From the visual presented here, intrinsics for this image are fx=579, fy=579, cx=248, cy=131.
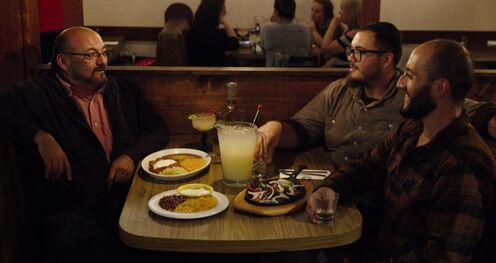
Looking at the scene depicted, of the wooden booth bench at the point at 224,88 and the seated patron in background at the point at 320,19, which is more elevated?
the seated patron in background at the point at 320,19

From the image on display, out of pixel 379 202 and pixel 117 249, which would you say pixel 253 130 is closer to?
pixel 379 202

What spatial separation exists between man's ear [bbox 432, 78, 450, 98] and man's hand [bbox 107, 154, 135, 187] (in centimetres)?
119

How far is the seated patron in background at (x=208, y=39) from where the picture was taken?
523 centimetres

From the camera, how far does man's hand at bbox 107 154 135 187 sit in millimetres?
2291

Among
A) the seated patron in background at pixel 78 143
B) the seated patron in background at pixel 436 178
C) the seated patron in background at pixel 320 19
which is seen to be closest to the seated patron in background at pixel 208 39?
the seated patron in background at pixel 320 19

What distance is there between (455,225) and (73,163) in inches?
59.2

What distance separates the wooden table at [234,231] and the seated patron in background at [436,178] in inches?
3.6

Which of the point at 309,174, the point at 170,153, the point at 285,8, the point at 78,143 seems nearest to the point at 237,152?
the point at 309,174

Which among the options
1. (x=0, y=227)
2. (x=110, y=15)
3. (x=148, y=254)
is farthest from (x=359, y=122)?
(x=110, y=15)

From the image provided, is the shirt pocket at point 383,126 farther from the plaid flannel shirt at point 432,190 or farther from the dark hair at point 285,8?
the dark hair at point 285,8

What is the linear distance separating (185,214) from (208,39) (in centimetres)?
364

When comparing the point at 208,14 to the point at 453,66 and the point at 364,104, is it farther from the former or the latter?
the point at 453,66

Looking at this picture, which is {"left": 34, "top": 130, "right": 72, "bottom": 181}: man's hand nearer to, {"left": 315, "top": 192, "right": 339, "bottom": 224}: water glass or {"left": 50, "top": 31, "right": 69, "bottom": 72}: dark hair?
{"left": 50, "top": 31, "right": 69, "bottom": 72}: dark hair

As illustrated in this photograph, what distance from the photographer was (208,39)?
207 inches
